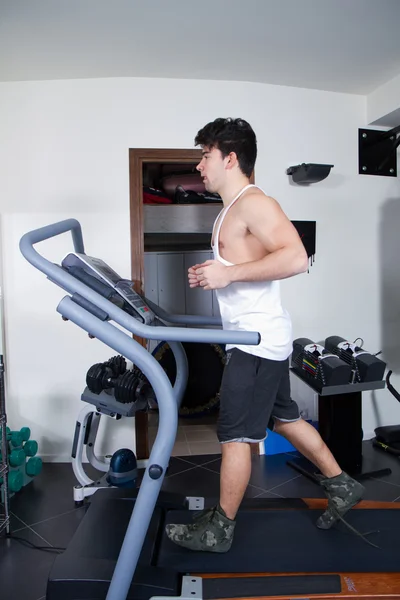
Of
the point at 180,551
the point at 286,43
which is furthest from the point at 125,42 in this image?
the point at 180,551

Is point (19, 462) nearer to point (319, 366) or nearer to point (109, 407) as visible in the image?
point (109, 407)

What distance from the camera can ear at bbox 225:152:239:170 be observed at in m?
1.71

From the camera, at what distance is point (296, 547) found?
170 centimetres

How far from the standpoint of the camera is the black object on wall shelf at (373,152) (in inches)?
130

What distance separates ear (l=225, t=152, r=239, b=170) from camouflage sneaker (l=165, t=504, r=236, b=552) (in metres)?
1.25

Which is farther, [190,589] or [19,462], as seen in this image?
[19,462]

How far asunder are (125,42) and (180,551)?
2480 millimetres

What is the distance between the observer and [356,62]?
281 centimetres

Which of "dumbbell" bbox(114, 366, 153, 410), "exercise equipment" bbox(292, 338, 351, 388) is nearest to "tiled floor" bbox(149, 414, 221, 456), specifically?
"exercise equipment" bbox(292, 338, 351, 388)

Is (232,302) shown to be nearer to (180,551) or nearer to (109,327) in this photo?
(109,327)

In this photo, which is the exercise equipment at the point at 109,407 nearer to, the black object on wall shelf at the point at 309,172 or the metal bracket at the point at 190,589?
the metal bracket at the point at 190,589

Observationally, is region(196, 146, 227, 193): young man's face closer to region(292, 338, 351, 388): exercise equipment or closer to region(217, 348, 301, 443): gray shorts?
region(217, 348, 301, 443): gray shorts

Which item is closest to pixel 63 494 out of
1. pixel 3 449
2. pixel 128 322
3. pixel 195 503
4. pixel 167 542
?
pixel 3 449

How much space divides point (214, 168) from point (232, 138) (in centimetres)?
12
